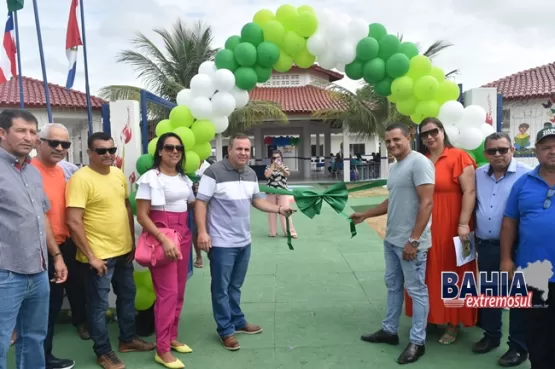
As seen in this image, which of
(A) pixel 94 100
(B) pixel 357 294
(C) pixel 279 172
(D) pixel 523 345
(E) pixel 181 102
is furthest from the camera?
(A) pixel 94 100

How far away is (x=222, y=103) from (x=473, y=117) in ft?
7.29

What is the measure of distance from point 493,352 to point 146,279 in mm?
2949

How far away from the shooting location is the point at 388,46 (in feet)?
12.4

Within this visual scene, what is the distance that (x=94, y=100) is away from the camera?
13.8m

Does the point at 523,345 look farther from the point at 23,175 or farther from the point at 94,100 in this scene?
the point at 94,100

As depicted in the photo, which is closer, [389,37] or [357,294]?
[389,37]

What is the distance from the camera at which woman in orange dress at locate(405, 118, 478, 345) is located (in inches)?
127

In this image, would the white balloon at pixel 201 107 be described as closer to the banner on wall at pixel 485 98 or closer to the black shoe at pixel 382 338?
the black shoe at pixel 382 338

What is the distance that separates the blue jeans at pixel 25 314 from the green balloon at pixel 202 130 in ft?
6.10

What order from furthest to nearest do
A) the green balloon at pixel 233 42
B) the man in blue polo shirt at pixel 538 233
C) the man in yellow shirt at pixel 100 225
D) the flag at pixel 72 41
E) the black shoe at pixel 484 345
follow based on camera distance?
the flag at pixel 72 41
the green balloon at pixel 233 42
the black shoe at pixel 484 345
the man in yellow shirt at pixel 100 225
the man in blue polo shirt at pixel 538 233

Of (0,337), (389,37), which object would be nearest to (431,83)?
(389,37)

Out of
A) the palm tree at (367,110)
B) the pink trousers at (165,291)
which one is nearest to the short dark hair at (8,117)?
the pink trousers at (165,291)

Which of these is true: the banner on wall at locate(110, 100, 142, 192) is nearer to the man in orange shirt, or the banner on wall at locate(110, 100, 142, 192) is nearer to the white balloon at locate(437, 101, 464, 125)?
the man in orange shirt

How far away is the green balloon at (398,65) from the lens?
3752mm
